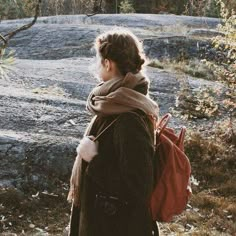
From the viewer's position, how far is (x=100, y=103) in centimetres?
266

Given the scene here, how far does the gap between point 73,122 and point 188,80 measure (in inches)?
161

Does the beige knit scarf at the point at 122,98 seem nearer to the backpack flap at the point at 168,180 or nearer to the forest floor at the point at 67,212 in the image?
the backpack flap at the point at 168,180

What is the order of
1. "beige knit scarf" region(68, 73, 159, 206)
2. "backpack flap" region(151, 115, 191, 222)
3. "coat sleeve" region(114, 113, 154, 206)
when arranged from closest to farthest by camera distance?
"coat sleeve" region(114, 113, 154, 206) < "beige knit scarf" region(68, 73, 159, 206) < "backpack flap" region(151, 115, 191, 222)

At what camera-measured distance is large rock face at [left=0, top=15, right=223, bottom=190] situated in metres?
6.07

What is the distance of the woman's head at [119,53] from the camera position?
2.61 metres

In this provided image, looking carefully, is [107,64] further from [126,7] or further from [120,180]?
[126,7]

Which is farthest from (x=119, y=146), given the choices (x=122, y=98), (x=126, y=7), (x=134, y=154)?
(x=126, y=7)

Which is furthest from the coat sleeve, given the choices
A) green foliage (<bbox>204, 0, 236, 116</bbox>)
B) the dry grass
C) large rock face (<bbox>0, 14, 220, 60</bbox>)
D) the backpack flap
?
large rock face (<bbox>0, 14, 220, 60</bbox>)

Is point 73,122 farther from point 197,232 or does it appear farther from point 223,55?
point 223,55

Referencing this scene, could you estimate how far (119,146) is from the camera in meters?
2.53

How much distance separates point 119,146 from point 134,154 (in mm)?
94

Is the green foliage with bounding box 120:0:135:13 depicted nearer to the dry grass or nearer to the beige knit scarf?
the dry grass

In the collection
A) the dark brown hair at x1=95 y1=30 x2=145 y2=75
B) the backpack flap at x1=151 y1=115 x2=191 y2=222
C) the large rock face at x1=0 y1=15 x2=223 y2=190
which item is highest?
the dark brown hair at x1=95 y1=30 x2=145 y2=75

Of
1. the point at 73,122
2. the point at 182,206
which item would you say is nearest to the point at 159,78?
the point at 73,122
